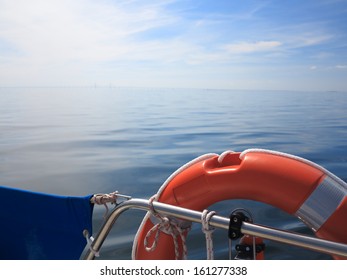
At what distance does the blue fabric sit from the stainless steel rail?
4.2 inches

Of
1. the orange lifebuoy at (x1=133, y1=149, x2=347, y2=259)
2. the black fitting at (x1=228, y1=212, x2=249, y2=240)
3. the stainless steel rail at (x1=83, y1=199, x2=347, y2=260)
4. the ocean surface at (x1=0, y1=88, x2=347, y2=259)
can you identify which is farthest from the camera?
the ocean surface at (x1=0, y1=88, x2=347, y2=259)

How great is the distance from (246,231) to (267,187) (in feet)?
0.96

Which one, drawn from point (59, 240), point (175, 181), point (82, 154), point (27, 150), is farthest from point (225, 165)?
point (27, 150)

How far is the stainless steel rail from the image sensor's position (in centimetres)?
154

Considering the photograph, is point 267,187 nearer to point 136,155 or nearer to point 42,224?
point 42,224

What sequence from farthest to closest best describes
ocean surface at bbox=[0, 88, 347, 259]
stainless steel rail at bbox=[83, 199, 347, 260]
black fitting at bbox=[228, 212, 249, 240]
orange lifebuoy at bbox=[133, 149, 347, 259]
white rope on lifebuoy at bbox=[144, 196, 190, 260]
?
ocean surface at bbox=[0, 88, 347, 259]
white rope on lifebuoy at bbox=[144, 196, 190, 260]
orange lifebuoy at bbox=[133, 149, 347, 259]
black fitting at bbox=[228, 212, 249, 240]
stainless steel rail at bbox=[83, 199, 347, 260]

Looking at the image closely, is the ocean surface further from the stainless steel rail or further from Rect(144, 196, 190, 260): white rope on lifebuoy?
the stainless steel rail

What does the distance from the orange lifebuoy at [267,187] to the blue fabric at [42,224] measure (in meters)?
0.36

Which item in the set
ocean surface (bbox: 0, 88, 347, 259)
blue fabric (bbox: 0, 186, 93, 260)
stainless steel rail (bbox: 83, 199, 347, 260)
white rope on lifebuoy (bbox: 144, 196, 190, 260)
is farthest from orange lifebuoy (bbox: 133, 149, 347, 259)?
ocean surface (bbox: 0, 88, 347, 259)

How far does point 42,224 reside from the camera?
2021mm

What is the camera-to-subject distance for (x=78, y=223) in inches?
78.3

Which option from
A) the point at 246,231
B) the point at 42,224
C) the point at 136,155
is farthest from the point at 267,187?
the point at 136,155
